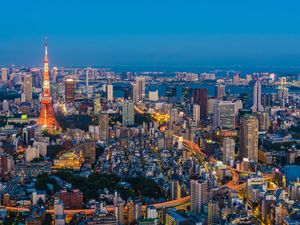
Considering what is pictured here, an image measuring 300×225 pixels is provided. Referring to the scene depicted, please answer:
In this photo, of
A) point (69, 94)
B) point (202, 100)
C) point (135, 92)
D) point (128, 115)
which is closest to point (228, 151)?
point (128, 115)

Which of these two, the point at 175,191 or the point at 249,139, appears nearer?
the point at 175,191

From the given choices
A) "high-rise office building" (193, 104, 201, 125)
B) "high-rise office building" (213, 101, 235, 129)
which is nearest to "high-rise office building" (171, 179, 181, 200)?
"high-rise office building" (213, 101, 235, 129)

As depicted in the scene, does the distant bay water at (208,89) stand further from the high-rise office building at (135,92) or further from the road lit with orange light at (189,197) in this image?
the road lit with orange light at (189,197)

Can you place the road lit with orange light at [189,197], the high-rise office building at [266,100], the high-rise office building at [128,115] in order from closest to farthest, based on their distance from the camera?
the road lit with orange light at [189,197]
the high-rise office building at [128,115]
the high-rise office building at [266,100]

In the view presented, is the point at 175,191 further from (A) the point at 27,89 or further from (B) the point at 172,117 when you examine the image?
(A) the point at 27,89

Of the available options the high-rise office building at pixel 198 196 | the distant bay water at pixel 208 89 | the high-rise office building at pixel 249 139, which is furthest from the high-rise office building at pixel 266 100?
the high-rise office building at pixel 198 196
